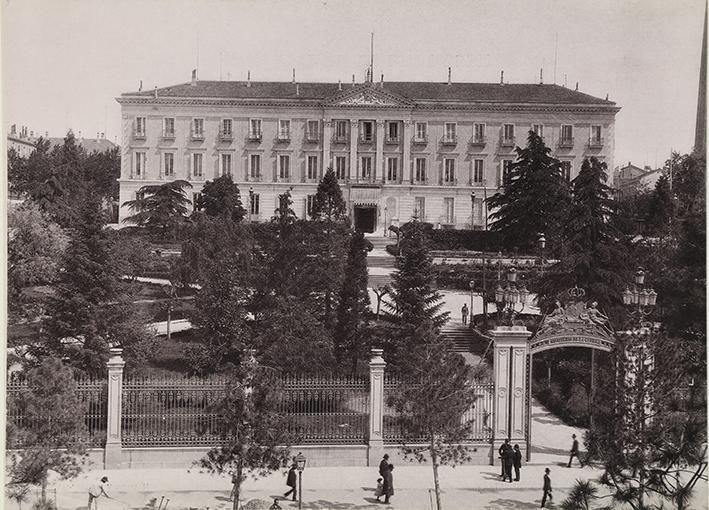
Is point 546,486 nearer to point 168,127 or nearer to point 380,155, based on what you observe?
point 168,127

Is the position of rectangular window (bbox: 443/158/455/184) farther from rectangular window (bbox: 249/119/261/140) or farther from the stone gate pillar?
the stone gate pillar

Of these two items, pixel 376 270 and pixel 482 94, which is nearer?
pixel 376 270

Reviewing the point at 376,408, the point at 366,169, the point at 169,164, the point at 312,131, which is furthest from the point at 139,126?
the point at 376,408

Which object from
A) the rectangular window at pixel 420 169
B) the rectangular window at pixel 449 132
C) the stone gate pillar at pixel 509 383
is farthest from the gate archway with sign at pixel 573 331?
the rectangular window at pixel 420 169

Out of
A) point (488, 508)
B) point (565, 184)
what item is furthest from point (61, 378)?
point (565, 184)

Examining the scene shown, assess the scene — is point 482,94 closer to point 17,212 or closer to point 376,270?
point 376,270

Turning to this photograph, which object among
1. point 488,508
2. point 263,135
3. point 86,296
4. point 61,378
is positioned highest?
Result: point 263,135
